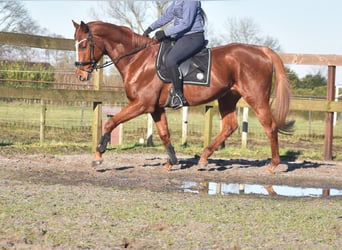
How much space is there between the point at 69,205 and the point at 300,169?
5.41 m

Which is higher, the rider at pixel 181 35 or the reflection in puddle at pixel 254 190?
the rider at pixel 181 35

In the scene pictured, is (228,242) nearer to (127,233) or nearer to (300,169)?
(127,233)

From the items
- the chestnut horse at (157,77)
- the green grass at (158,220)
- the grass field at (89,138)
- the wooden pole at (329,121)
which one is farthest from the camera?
the grass field at (89,138)

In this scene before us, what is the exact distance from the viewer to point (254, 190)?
28.5 ft

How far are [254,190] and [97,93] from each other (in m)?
4.46

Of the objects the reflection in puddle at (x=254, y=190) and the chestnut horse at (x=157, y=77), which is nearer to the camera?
the reflection in puddle at (x=254, y=190)

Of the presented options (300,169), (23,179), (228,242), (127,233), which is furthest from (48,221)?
(300,169)

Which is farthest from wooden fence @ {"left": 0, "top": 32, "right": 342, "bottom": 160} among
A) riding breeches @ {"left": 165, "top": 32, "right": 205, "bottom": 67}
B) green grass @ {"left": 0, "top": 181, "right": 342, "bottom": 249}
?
green grass @ {"left": 0, "top": 181, "right": 342, "bottom": 249}

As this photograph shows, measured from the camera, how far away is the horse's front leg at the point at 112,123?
9719 mm

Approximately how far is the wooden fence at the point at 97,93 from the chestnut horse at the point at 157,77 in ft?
5.66

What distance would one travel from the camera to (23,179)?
845 cm

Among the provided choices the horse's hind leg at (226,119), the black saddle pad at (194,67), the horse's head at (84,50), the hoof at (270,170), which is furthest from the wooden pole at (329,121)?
the horse's head at (84,50)

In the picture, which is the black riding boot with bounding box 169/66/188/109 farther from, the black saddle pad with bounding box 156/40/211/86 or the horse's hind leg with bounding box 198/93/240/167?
the horse's hind leg with bounding box 198/93/240/167

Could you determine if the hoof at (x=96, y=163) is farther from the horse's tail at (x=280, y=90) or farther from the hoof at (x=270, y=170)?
the horse's tail at (x=280, y=90)
